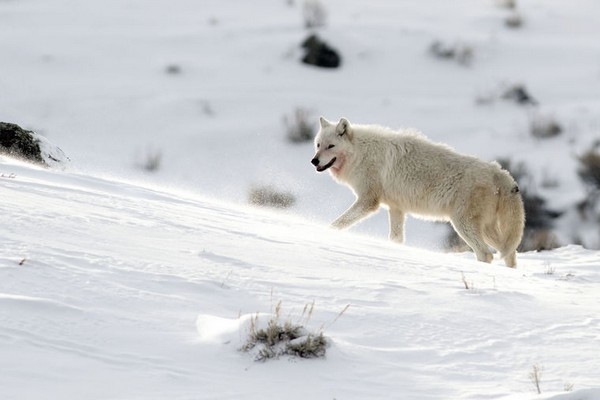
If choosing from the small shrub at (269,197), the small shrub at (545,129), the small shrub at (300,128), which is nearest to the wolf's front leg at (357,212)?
the small shrub at (269,197)

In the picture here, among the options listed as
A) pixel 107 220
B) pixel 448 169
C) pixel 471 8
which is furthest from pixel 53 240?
pixel 471 8

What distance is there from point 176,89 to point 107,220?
1312 centimetres

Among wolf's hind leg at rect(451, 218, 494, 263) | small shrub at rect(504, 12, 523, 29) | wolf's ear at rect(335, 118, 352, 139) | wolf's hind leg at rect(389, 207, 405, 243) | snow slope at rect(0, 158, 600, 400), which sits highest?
snow slope at rect(0, 158, 600, 400)

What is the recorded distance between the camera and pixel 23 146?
378 inches

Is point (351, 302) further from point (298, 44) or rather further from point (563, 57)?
point (563, 57)

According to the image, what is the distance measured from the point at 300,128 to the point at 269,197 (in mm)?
2836

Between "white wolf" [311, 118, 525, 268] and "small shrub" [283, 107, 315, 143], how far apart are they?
6666 mm

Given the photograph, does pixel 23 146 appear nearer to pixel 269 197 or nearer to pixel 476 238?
pixel 476 238

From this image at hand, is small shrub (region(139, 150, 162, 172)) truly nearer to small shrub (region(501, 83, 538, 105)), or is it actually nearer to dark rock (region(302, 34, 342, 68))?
dark rock (region(302, 34, 342, 68))

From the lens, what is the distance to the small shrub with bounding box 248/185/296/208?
13850 millimetres

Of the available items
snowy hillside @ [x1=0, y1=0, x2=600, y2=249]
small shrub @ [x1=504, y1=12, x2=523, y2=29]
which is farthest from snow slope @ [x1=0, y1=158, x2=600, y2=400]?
small shrub @ [x1=504, y1=12, x2=523, y2=29]

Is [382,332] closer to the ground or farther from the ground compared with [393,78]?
farther from the ground

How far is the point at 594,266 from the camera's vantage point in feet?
27.2

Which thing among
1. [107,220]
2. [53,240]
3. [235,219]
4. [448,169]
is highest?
[53,240]
